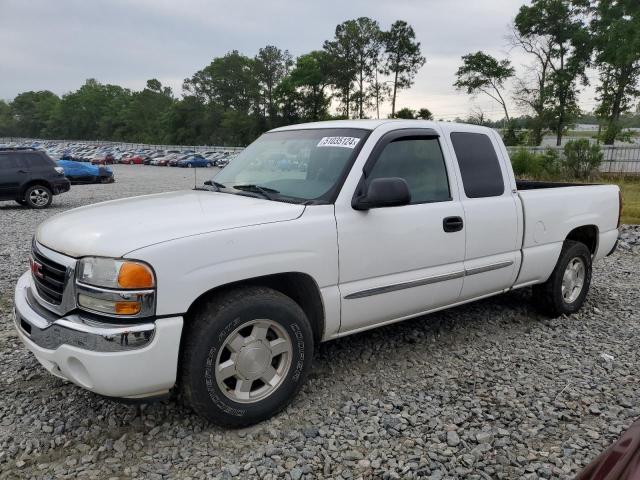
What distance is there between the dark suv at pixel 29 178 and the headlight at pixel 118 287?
1328 cm

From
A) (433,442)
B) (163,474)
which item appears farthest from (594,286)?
(163,474)

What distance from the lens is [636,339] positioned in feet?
15.0

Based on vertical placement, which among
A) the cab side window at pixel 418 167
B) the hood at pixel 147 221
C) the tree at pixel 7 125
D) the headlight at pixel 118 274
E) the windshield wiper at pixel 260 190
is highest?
the tree at pixel 7 125

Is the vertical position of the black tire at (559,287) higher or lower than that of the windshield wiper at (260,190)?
lower

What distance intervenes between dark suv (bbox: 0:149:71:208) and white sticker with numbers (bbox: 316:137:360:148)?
12957 mm

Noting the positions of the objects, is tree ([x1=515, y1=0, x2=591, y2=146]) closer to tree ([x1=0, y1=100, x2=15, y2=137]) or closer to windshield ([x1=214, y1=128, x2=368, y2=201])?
windshield ([x1=214, y1=128, x2=368, y2=201])

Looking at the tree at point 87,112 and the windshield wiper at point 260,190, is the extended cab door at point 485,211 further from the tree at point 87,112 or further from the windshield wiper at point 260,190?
the tree at point 87,112

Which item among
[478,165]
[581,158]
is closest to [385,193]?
[478,165]

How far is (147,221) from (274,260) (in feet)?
2.47

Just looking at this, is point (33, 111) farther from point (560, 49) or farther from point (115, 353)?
point (115, 353)

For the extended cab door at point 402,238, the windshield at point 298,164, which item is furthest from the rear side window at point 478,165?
the windshield at point 298,164

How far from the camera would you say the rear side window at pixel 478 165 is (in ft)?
13.4

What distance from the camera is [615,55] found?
32094 millimetres

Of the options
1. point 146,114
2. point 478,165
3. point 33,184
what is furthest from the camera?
point 146,114
